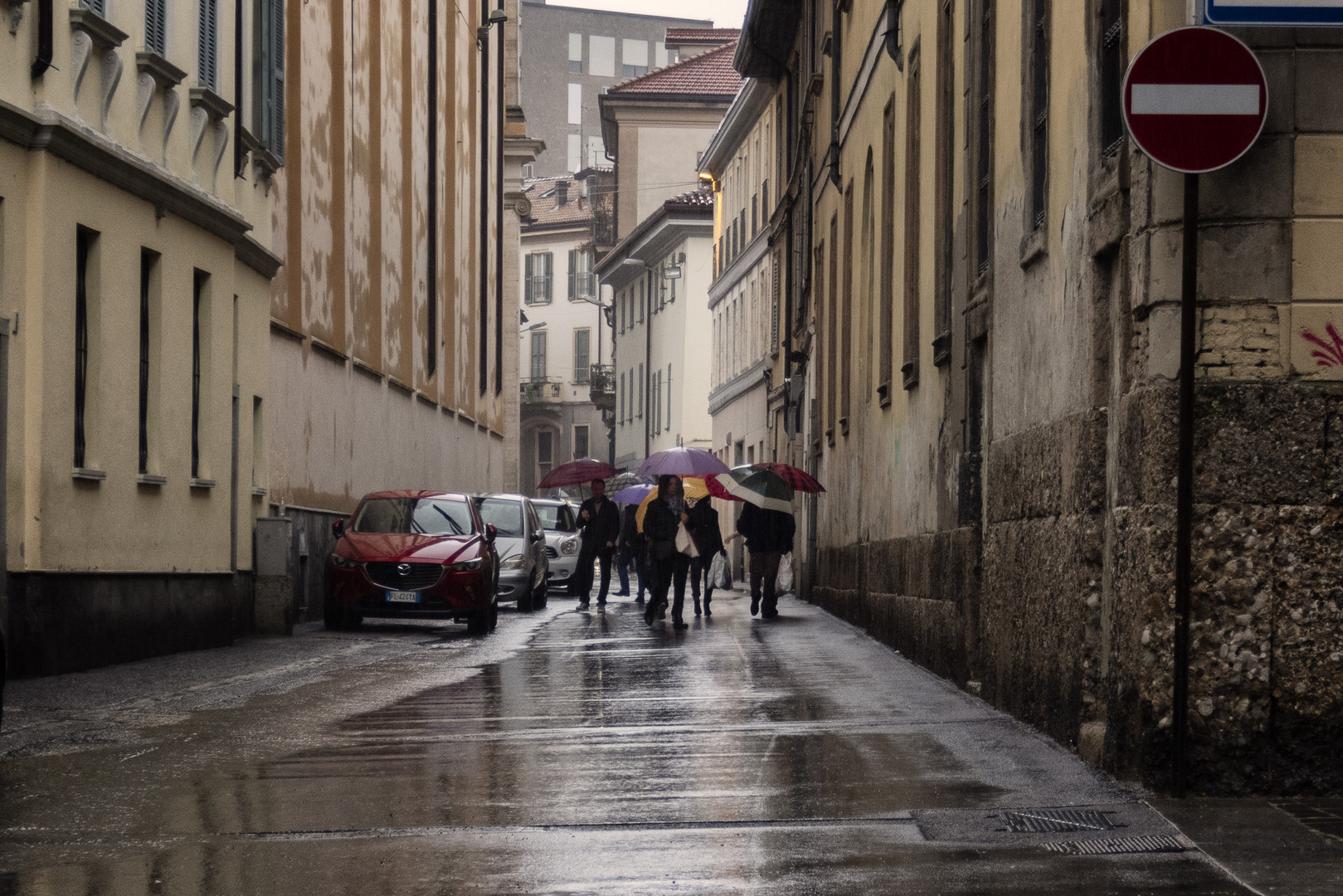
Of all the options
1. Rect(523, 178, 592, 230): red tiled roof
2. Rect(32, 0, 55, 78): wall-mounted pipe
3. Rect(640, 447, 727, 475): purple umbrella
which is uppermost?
Rect(523, 178, 592, 230): red tiled roof

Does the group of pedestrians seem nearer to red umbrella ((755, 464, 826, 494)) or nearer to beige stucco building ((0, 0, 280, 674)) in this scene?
red umbrella ((755, 464, 826, 494))

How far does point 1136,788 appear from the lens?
8.14m

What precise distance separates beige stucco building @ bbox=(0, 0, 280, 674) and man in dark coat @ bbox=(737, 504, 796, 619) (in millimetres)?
6688

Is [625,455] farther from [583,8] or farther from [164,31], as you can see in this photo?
[164,31]

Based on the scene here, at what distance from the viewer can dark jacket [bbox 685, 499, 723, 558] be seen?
27.2 metres

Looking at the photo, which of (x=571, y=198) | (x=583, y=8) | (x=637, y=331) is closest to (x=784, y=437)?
(x=637, y=331)

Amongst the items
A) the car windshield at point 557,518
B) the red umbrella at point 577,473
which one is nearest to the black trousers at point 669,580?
the red umbrella at point 577,473

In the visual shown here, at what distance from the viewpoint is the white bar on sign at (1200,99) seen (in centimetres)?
781

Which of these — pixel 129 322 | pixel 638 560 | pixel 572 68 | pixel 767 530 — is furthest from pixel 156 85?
pixel 572 68

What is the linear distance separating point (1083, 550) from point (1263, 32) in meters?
2.50

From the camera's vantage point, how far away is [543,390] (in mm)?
94688

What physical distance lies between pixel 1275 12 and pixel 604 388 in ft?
254

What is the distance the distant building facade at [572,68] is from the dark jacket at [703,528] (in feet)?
268

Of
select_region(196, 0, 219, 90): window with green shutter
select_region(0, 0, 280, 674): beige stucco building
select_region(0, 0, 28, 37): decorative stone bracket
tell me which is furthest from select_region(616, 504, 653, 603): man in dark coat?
select_region(0, 0, 28, 37): decorative stone bracket
